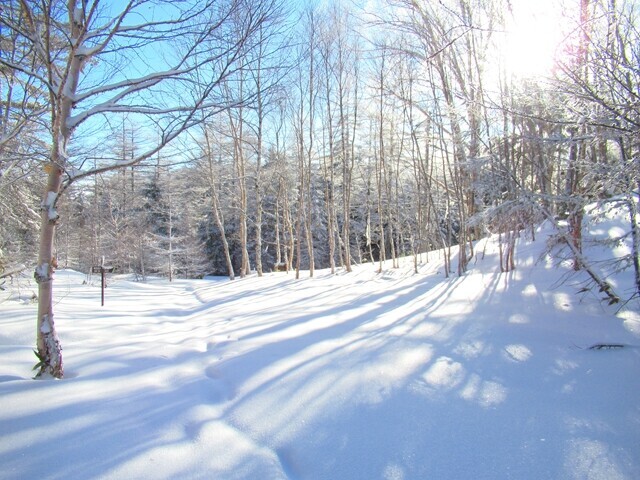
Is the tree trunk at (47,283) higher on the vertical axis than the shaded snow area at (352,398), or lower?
higher

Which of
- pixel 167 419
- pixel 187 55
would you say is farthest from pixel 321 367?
pixel 187 55

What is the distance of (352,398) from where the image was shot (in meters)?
2.41

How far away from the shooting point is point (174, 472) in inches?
67.5

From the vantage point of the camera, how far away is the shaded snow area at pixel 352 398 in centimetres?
176

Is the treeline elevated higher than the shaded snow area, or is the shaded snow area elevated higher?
the treeline

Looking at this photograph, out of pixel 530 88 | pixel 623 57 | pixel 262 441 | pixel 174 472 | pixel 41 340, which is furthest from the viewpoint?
pixel 530 88

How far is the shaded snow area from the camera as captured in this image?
1763 millimetres

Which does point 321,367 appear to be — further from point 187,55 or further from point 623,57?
point 623,57

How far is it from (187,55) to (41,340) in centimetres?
259

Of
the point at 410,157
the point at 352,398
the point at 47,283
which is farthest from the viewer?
the point at 410,157

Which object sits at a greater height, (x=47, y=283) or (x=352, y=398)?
(x=47, y=283)

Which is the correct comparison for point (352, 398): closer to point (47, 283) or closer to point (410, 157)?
point (47, 283)

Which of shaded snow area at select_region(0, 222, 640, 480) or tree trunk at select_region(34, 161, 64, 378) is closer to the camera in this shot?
shaded snow area at select_region(0, 222, 640, 480)

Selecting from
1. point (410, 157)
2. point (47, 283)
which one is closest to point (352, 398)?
point (47, 283)
